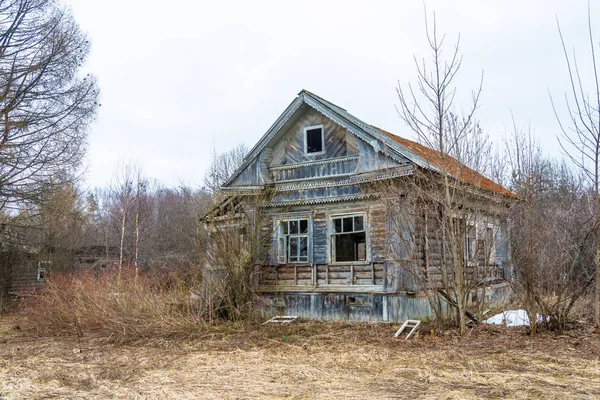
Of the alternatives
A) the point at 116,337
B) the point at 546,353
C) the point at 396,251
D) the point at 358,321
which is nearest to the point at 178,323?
the point at 116,337

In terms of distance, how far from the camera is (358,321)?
14.9 meters

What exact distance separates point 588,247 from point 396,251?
15.2ft

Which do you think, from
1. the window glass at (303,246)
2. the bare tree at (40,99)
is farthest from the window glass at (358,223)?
the bare tree at (40,99)

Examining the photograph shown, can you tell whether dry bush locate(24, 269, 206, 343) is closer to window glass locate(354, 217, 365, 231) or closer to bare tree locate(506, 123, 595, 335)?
window glass locate(354, 217, 365, 231)

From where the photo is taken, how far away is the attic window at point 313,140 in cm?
1667

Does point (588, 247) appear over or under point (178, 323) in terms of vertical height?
over

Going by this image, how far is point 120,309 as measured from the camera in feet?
44.8

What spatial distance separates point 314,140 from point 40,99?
9.22 meters

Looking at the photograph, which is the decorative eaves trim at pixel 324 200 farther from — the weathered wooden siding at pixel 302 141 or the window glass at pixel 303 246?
the weathered wooden siding at pixel 302 141

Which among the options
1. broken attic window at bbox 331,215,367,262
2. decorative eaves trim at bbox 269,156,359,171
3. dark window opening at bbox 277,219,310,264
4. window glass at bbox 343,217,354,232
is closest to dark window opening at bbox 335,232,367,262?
broken attic window at bbox 331,215,367,262

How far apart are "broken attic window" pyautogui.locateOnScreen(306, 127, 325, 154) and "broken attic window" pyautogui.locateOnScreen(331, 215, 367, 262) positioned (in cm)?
235

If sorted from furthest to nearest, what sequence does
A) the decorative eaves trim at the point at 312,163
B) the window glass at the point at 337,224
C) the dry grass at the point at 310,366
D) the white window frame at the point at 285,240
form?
the white window frame at the point at 285,240 → the window glass at the point at 337,224 → the decorative eaves trim at the point at 312,163 → the dry grass at the point at 310,366

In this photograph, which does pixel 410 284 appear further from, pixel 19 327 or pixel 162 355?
pixel 19 327

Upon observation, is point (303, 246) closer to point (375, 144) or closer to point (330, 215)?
point (330, 215)
